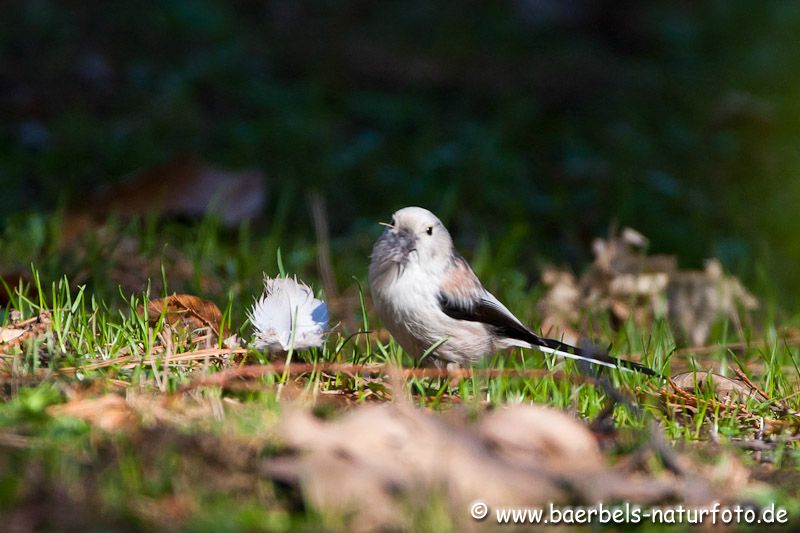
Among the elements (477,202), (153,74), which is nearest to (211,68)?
(153,74)

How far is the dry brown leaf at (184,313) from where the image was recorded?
3490 mm

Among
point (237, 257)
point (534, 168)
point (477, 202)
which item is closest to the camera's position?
point (237, 257)

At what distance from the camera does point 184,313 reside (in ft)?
11.6

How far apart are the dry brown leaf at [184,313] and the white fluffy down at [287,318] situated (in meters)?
0.23

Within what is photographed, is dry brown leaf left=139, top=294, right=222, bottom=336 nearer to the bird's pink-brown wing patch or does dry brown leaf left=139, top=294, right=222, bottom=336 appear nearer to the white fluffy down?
the white fluffy down

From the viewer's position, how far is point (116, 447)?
2.39 metres

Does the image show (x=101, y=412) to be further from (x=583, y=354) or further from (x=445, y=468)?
(x=583, y=354)

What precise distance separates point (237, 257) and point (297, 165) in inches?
67.7

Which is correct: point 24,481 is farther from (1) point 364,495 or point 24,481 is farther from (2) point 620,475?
(2) point 620,475

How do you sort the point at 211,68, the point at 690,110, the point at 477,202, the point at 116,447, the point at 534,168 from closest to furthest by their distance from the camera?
the point at 116,447, the point at 477,202, the point at 534,168, the point at 211,68, the point at 690,110

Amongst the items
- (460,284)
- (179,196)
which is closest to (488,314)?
(460,284)

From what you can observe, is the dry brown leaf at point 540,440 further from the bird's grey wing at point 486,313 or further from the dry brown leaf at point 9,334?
the dry brown leaf at point 9,334

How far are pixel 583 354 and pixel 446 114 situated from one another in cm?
425

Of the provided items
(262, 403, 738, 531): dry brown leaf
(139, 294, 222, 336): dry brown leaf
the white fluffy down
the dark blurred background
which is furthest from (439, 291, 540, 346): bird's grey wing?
the dark blurred background
